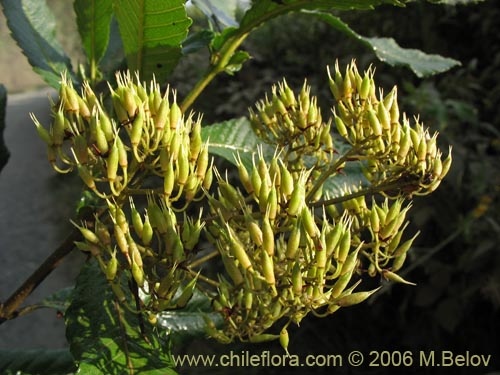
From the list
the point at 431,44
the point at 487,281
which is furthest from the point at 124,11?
the point at 431,44

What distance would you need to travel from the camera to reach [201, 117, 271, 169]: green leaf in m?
0.99

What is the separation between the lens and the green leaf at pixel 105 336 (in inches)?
28.3

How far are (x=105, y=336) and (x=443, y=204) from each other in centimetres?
225

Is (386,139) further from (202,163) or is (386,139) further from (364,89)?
(202,163)

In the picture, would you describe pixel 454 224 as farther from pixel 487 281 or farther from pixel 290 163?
pixel 290 163

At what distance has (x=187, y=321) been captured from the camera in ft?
3.21

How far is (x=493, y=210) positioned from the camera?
2.53 metres

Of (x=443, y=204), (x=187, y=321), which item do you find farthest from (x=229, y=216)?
(x=443, y=204)

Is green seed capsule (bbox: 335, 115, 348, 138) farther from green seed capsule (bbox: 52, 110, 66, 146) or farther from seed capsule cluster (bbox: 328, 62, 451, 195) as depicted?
green seed capsule (bbox: 52, 110, 66, 146)

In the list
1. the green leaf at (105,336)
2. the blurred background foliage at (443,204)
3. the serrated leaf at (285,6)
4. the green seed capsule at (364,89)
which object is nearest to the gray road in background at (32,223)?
the blurred background foliage at (443,204)

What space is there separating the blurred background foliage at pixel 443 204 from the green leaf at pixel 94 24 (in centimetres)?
108

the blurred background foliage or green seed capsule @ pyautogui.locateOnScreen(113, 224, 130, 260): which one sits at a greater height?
green seed capsule @ pyautogui.locateOnScreen(113, 224, 130, 260)

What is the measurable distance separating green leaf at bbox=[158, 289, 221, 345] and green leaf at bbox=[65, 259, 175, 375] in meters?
0.16

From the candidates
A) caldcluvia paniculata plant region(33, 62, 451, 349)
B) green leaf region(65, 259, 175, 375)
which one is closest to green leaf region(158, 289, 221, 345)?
green leaf region(65, 259, 175, 375)
